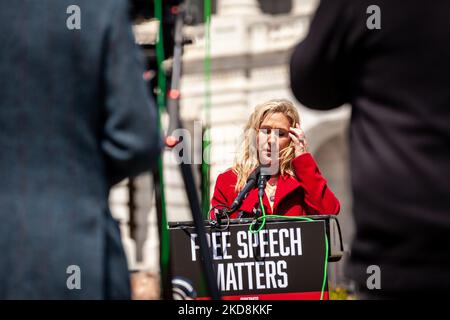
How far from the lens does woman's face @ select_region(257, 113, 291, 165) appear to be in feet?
16.4

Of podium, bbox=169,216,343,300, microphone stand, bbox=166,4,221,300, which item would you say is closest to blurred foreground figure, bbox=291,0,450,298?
→ microphone stand, bbox=166,4,221,300

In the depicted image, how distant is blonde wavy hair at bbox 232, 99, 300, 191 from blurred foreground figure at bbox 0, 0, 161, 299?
226 cm

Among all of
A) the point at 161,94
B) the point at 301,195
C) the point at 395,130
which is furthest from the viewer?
the point at 301,195

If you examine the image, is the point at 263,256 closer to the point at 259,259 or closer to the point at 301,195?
the point at 259,259

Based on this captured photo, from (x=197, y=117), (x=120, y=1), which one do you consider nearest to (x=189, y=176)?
(x=120, y=1)

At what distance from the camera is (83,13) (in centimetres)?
278

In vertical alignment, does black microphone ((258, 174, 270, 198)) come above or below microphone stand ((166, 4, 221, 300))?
below

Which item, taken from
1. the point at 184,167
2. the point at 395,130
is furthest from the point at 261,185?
the point at 395,130

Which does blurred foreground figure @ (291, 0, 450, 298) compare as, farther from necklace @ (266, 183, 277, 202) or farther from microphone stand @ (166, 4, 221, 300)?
necklace @ (266, 183, 277, 202)

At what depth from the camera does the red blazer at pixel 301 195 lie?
16.0 feet

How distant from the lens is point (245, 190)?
4.88m

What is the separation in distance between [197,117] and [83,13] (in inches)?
565

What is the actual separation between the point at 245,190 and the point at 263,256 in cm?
29

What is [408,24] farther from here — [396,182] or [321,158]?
[321,158]
